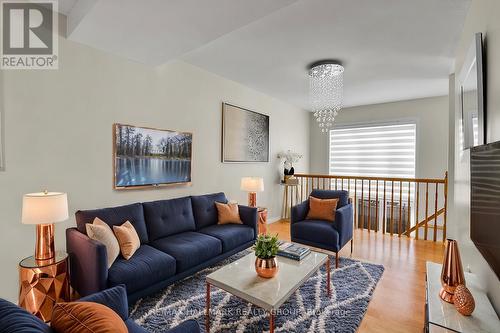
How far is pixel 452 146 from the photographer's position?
11.3ft

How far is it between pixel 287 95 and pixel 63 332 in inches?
187

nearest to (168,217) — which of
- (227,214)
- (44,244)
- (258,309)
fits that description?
(227,214)

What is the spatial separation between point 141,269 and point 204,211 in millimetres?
1269

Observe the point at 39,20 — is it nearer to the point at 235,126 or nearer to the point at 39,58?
the point at 39,58

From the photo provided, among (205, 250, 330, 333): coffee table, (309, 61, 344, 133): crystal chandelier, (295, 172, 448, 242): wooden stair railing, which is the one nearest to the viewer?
(205, 250, 330, 333): coffee table

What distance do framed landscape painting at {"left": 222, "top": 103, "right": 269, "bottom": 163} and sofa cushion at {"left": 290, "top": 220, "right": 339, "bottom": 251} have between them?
5.17ft

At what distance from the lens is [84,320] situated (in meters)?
0.91

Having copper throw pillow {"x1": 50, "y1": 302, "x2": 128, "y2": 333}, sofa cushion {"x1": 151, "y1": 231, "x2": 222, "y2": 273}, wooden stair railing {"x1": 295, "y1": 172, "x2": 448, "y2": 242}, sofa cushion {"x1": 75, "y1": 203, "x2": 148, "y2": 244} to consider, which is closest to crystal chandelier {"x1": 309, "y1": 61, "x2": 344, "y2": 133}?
wooden stair railing {"x1": 295, "y1": 172, "x2": 448, "y2": 242}

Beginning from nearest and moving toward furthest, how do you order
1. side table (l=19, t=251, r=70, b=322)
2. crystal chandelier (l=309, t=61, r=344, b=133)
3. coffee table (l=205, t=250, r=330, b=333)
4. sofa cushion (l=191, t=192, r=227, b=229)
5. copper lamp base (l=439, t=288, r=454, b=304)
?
copper lamp base (l=439, t=288, r=454, b=304), coffee table (l=205, t=250, r=330, b=333), side table (l=19, t=251, r=70, b=322), sofa cushion (l=191, t=192, r=227, b=229), crystal chandelier (l=309, t=61, r=344, b=133)

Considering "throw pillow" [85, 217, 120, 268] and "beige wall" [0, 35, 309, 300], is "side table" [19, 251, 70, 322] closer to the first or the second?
"throw pillow" [85, 217, 120, 268]

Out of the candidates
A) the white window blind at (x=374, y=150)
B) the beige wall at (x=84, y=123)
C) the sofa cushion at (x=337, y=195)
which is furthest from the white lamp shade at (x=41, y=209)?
the white window blind at (x=374, y=150)

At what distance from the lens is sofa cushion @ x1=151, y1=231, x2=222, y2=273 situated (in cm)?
236

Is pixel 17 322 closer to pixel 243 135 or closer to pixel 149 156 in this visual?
pixel 149 156

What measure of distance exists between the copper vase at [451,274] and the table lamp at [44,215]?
2.72 metres
